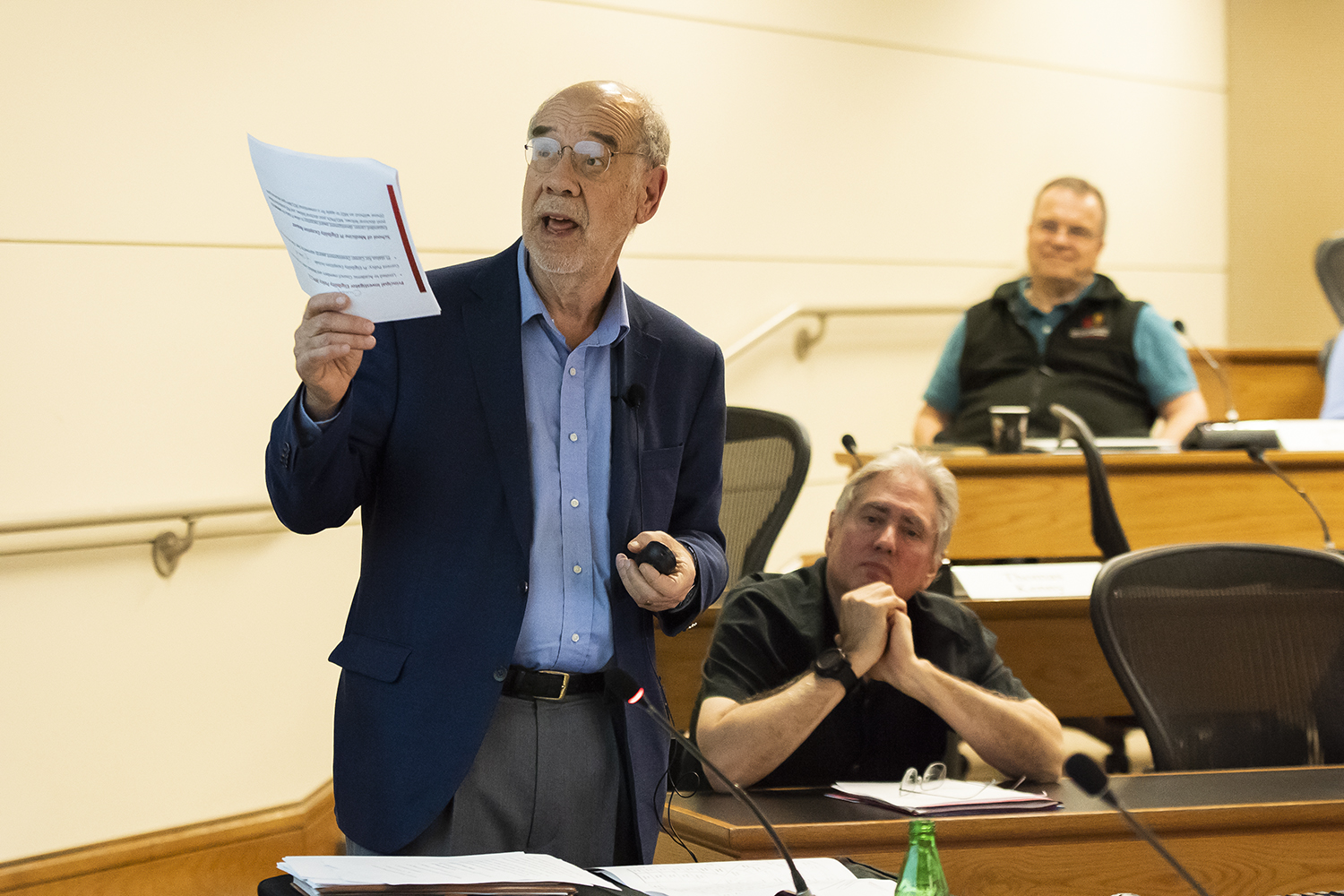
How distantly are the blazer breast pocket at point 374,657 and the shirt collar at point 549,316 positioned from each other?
1.25 ft

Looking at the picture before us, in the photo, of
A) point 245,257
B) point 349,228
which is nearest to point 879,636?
point 349,228

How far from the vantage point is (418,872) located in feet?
3.40

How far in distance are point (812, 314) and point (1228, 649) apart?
2.30 metres

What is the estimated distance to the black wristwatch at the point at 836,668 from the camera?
1.83 metres

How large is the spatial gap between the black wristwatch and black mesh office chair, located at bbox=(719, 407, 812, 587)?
77cm

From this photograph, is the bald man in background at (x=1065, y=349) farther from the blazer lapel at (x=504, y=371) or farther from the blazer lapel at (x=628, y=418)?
the blazer lapel at (x=504, y=371)

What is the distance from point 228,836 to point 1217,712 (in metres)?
1.97

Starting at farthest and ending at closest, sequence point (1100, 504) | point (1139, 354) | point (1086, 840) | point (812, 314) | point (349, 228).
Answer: point (812, 314), point (1139, 354), point (1100, 504), point (1086, 840), point (349, 228)

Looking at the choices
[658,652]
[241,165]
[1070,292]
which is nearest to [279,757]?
[658,652]

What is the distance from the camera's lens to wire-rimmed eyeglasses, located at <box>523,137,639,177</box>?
140 centimetres

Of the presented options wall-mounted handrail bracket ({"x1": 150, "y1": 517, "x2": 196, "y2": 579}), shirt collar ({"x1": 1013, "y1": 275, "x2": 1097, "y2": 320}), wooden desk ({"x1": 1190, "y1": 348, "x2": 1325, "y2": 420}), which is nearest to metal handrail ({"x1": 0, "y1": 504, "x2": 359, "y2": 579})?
wall-mounted handrail bracket ({"x1": 150, "y1": 517, "x2": 196, "y2": 579})

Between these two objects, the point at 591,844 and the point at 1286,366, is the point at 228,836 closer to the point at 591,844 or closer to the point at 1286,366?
the point at 591,844

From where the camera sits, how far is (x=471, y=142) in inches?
131

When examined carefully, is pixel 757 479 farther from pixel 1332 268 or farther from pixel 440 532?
pixel 1332 268
